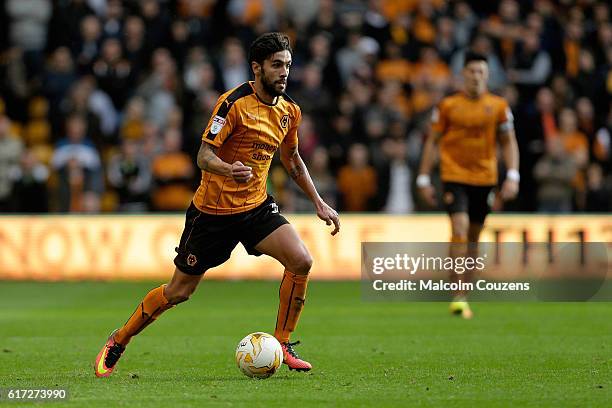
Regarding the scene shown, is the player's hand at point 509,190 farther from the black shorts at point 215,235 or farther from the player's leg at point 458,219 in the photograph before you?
the black shorts at point 215,235

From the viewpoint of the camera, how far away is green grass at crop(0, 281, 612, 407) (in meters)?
7.80

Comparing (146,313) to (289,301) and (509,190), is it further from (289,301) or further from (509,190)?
(509,190)

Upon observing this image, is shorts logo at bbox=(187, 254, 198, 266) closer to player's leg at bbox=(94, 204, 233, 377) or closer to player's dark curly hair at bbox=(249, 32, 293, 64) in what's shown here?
player's leg at bbox=(94, 204, 233, 377)

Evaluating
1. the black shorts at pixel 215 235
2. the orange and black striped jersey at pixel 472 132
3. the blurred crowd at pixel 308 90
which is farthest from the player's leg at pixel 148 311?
the blurred crowd at pixel 308 90

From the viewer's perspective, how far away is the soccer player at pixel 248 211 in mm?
8594

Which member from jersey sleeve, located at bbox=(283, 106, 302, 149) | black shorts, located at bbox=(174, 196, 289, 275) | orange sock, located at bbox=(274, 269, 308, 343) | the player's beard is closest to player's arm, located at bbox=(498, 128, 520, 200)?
jersey sleeve, located at bbox=(283, 106, 302, 149)

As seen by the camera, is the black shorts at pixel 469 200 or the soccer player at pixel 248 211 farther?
the black shorts at pixel 469 200

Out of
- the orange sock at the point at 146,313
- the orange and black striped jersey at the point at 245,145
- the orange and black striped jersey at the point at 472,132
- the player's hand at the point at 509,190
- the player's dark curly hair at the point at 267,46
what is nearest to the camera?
the player's dark curly hair at the point at 267,46

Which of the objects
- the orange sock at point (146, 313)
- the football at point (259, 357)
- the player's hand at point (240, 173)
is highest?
the player's hand at point (240, 173)

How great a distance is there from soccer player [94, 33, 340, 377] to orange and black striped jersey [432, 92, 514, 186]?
455cm

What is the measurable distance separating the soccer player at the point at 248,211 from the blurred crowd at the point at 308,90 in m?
10.5

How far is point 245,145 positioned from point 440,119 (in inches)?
197

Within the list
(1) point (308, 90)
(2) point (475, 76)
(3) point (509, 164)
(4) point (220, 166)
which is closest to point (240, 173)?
(4) point (220, 166)

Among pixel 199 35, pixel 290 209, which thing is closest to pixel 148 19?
pixel 199 35
